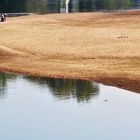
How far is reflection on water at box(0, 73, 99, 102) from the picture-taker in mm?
24250

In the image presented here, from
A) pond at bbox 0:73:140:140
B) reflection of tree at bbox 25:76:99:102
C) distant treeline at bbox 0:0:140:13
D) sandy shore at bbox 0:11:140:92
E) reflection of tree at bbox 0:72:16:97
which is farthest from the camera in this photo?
distant treeline at bbox 0:0:140:13

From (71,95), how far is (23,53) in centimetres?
1339

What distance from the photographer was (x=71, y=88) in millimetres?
25828

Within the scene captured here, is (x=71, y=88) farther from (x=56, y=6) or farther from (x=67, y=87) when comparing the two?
(x=56, y=6)

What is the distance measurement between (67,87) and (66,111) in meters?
4.99

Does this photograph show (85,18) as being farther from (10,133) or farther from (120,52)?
(10,133)

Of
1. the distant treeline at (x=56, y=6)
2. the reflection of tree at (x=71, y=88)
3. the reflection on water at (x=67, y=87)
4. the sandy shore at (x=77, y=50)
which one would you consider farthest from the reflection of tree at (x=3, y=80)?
the distant treeline at (x=56, y=6)

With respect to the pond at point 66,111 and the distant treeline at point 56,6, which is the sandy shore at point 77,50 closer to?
the pond at point 66,111

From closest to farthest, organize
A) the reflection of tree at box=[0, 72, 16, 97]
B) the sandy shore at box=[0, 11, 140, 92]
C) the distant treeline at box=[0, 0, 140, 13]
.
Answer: the reflection of tree at box=[0, 72, 16, 97], the sandy shore at box=[0, 11, 140, 92], the distant treeline at box=[0, 0, 140, 13]

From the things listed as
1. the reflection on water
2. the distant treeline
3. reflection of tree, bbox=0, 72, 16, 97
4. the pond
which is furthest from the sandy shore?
the distant treeline

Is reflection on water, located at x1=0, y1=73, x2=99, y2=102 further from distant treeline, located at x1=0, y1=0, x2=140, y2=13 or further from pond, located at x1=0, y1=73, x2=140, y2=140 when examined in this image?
distant treeline, located at x1=0, y1=0, x2=140, y2=13

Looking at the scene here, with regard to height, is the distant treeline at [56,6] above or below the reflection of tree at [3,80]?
above

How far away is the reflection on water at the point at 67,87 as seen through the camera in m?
24.2

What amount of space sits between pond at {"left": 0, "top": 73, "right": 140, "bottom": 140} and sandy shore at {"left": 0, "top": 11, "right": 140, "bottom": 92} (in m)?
1.63
